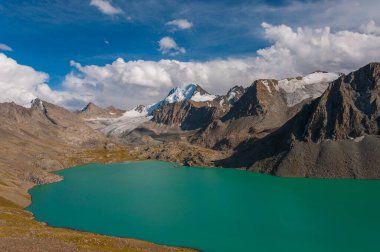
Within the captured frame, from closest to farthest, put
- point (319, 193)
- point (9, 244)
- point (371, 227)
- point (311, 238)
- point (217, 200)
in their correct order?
point (9, 244)
point (311, 238)
point (371, 227)
point (217, 200)
point (319, 193)

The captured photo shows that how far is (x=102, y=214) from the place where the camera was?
138 metres

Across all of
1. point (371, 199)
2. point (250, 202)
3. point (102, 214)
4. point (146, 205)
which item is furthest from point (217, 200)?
point (371, 199)

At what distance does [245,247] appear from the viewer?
310 feet

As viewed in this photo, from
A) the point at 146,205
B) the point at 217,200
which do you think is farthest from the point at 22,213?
the point at 217,200

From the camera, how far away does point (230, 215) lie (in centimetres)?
13088

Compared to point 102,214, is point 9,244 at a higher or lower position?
higher

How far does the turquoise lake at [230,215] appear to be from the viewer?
3974 inches

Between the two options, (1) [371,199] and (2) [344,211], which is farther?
(1) [371,199]

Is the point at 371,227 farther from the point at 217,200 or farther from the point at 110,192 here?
the point at 110,192

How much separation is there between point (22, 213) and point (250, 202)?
85988 millimetres

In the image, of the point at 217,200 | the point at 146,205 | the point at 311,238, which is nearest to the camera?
the point at 311,238

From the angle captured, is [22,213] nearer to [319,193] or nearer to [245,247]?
[245,247]

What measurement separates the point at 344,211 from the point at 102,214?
86280 mm

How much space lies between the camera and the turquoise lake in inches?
3974
